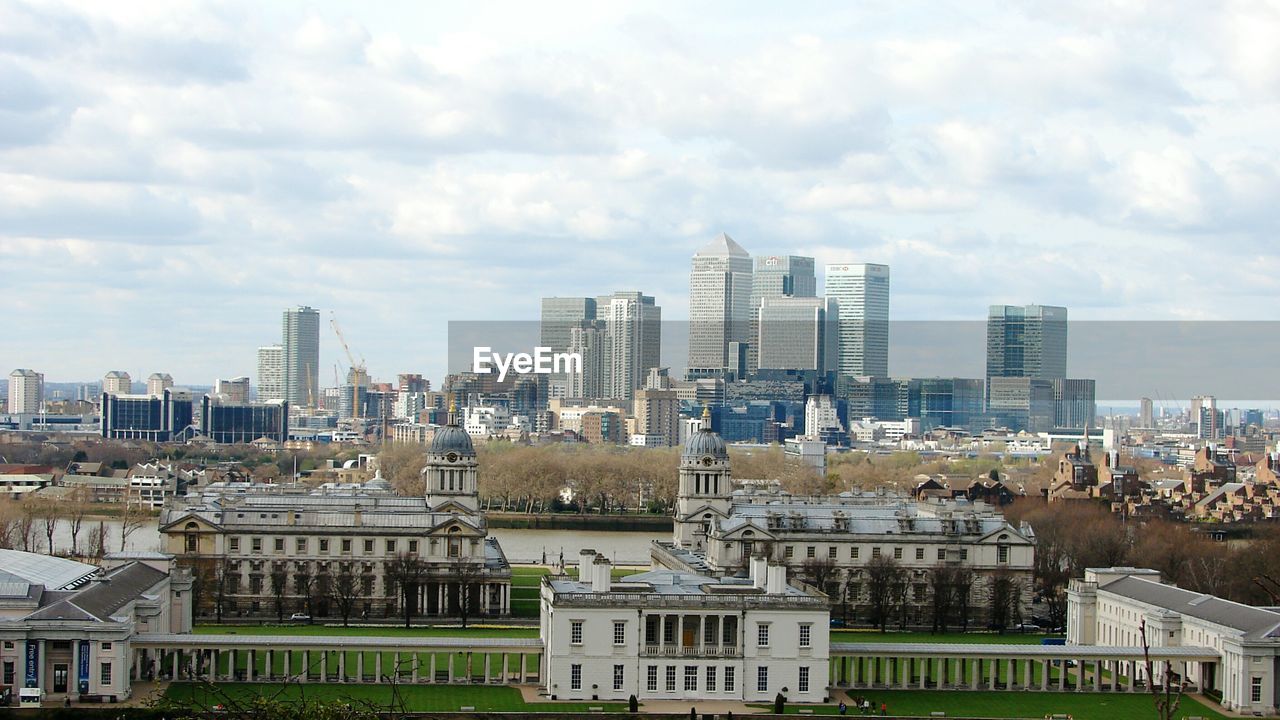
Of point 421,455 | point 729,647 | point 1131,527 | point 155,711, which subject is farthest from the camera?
point 421,455

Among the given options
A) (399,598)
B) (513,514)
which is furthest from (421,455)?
(399,598)

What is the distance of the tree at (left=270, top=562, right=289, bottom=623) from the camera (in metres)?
71.5

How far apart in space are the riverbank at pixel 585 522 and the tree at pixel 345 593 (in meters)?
48.3

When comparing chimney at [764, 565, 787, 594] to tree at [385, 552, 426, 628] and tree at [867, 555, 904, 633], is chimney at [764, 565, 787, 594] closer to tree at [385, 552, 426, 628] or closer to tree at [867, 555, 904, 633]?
tree at [867, 555, 904, 633]

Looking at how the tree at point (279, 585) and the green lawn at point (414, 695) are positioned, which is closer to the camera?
the green lawn at point (414, 695)

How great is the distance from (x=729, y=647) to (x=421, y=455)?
105730 mm

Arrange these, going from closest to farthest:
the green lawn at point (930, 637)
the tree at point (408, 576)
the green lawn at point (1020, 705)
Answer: the green lawn at point (1020, 705) → the green lawn at point (930, 637) → the tree at point (408, 576)

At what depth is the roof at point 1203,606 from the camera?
2185 inches

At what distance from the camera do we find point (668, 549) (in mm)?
83562

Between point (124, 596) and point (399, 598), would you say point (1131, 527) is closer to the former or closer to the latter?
point (399, 598)

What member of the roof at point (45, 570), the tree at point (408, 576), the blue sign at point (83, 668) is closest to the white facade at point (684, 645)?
the blue sign at point (83, 668)

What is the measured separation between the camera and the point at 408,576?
7250 centimetres

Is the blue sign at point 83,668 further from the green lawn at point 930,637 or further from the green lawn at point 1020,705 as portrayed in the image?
the green lawn at point 930,637

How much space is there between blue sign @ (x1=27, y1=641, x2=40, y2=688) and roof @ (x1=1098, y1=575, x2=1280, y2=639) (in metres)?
30.6
